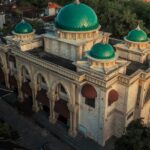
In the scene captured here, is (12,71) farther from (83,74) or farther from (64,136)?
(83,74)

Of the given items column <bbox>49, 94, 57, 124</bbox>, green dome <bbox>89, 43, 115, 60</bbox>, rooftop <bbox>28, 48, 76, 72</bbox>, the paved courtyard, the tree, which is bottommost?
the paved courtyard

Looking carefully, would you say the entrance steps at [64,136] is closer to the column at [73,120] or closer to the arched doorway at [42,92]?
the column at [73,120]

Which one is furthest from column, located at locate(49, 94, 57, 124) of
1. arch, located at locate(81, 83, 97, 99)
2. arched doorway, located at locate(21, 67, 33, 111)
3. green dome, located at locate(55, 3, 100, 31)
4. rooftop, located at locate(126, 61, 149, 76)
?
rooftop, located at locate(126, 61, 149, 76)

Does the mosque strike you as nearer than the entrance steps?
Yes

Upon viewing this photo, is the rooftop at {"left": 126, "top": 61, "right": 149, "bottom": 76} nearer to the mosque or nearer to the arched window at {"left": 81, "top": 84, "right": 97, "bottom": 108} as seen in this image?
the mosque

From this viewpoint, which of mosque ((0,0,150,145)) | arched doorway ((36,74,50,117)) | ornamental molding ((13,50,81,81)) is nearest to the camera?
mosque ((0,0,150,145))

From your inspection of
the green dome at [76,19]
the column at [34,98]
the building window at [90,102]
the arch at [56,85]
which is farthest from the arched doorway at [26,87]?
the building window at [90,102]

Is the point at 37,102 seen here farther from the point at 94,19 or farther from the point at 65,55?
the point at 94,19
